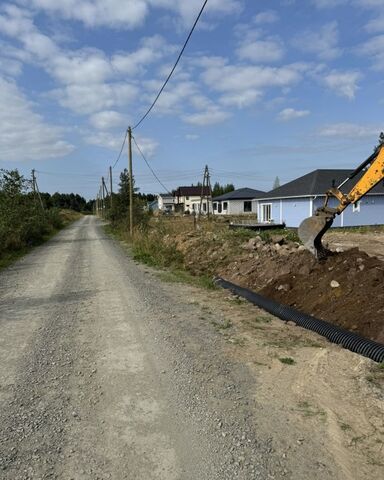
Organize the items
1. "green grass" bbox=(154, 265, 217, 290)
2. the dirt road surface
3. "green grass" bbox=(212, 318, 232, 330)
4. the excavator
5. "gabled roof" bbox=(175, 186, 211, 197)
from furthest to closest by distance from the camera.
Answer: "gabled roof" bbox=(175, 186, 211, 197) < "green grass" bbox=(154, 265, 217, 290) < the excavator < "green grass" bbox=(212, 318, 232, 330) < the dirt road surface

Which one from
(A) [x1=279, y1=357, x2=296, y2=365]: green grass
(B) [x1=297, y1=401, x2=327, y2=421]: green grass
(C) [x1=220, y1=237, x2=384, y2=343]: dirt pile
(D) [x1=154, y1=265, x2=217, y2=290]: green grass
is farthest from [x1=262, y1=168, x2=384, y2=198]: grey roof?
(B) [x1=297, y1=401, x2=327, y2=421]: green grass

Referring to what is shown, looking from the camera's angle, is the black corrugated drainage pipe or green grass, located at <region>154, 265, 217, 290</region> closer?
the black corrugated drainage pipe

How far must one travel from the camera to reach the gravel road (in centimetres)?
325

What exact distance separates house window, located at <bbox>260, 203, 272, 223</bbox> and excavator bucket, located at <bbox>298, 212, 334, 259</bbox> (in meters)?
30.9

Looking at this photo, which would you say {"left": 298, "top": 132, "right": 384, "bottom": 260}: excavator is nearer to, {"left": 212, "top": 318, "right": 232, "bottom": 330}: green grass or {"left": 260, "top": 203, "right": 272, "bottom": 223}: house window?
{"left": 212, "top": 318, "right": 232, "bottom": 330}: green grass

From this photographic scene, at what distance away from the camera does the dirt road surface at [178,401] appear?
10.6 ft

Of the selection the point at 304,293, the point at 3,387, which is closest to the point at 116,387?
the point at 3,387

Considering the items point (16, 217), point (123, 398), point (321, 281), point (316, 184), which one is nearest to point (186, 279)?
point (321, 281)

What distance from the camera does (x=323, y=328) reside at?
265 inches

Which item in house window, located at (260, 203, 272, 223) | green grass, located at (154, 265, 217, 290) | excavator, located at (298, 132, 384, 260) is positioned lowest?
green grass, located at (154, 265, 217, 290)

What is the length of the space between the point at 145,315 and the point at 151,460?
14.8 ft

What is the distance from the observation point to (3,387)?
15.3 ft

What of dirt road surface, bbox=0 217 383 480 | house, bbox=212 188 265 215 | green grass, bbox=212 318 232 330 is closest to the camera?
dirt road surface, bbox=0 217 383 480

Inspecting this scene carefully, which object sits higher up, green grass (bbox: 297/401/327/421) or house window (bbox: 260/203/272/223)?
house window (bbox: 260/203/272/223)
